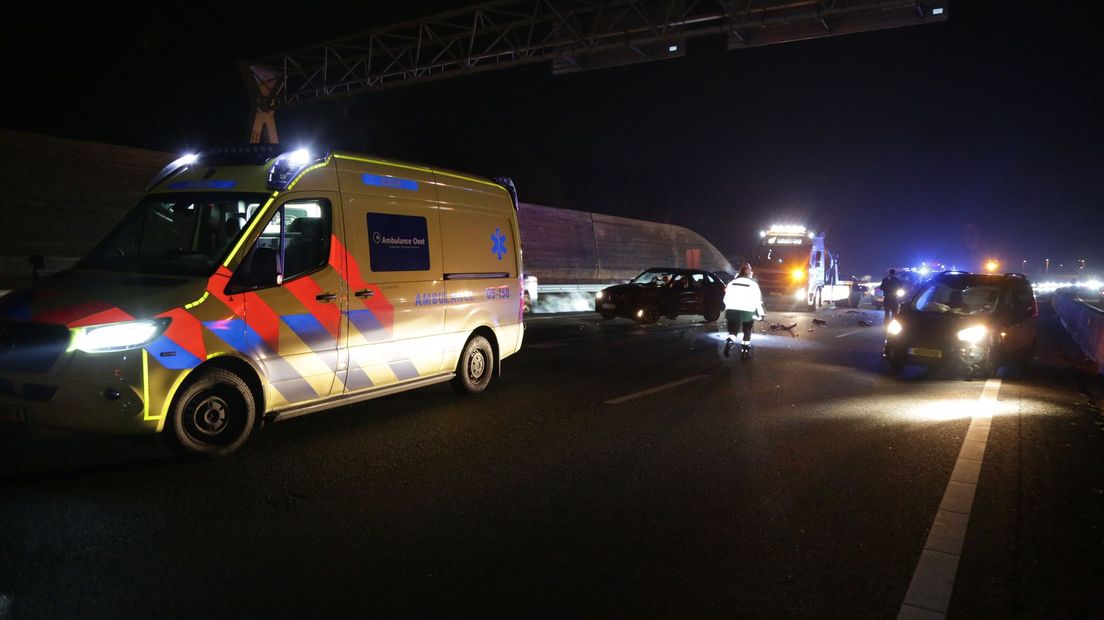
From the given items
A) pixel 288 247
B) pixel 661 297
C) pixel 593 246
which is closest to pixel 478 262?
pixel 288 247

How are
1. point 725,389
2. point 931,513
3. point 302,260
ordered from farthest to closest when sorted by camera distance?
point 725,389
point 302,260
point 931,513

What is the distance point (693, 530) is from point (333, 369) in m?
3.59

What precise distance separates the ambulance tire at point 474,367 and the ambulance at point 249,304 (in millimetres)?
36

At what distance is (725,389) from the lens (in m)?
9.11

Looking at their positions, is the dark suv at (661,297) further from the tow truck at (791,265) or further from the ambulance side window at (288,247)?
the ambulance side window at (288,247)

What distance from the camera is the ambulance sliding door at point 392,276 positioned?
652cm

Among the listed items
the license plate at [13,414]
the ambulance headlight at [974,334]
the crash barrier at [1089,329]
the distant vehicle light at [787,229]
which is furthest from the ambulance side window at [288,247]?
the distant vehicle light at [787,229]

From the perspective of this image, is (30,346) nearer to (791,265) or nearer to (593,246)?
(791,265)

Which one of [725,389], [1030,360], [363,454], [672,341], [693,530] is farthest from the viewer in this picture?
[672,341]

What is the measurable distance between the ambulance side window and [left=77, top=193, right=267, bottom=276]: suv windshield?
20 cm

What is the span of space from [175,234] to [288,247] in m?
A: 0.91

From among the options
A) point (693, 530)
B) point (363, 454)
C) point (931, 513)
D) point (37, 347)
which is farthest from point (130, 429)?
point (931, 513)

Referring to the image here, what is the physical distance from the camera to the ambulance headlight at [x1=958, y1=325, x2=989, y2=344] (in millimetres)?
10484

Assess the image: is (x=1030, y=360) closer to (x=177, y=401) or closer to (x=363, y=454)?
(x=363, y=454)
